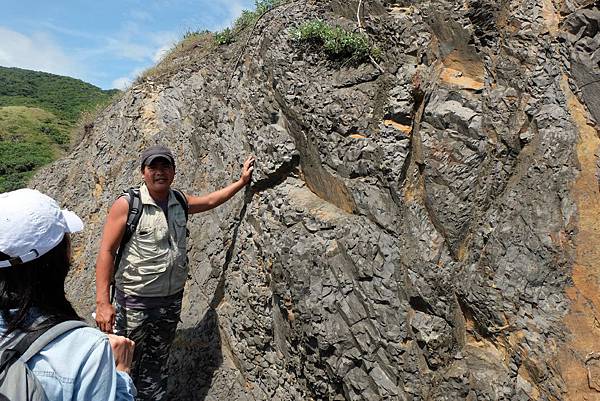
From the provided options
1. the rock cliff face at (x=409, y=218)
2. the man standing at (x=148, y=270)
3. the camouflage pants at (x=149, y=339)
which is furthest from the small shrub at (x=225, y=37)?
the camouflage pants at (x=149, y=339)

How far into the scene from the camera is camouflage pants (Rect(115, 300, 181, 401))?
427cm

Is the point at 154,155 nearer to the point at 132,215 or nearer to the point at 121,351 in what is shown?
the point at 132,215

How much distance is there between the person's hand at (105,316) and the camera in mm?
4020

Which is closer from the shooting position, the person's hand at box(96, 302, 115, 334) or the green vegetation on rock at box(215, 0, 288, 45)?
the person's hand at box(96, 302, 115, 334)

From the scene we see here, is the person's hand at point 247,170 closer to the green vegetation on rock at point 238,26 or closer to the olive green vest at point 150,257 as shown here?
the olive green vest at point 150,257

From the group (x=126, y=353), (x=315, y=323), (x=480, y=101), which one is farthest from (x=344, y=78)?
(x=126, y=353)

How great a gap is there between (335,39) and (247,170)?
5.29ft

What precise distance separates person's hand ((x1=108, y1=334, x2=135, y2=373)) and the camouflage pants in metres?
2.32

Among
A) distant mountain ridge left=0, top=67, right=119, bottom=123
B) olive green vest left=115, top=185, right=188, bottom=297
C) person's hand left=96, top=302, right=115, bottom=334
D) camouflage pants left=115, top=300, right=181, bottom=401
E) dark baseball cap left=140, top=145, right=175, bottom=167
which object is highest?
distant mountain ridge left=0, top=67, right=119, bottom=123

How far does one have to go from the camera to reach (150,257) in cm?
417

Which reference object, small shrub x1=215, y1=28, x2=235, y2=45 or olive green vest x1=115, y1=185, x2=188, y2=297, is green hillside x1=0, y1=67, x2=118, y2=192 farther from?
olive green vest x1=115, y1=185, x2=188, y2=297

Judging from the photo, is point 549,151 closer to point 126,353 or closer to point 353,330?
point 353,330

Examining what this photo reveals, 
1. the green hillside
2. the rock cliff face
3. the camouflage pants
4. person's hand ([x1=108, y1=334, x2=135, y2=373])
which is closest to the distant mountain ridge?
the green hillside

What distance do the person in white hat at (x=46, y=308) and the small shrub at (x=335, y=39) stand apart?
147 inches
